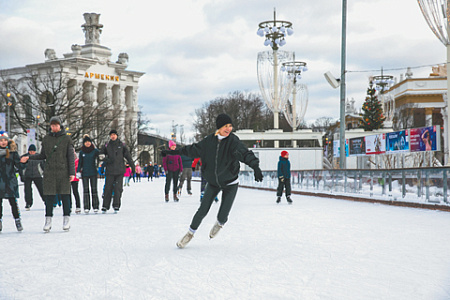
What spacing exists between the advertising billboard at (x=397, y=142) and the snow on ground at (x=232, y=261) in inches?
710

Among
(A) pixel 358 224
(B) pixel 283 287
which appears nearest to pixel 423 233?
(A) pixel 358 224

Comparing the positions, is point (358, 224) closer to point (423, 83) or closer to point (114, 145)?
point (114, 145)

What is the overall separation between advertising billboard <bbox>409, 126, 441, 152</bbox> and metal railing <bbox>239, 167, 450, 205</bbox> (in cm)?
683

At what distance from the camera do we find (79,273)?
499 centimetres

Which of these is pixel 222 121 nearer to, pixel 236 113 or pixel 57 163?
pixel 57 163

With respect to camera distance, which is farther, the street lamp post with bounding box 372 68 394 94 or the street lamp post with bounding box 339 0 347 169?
the street lamp post with bounding box 372 68 394 94

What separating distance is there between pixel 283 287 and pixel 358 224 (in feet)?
17.4

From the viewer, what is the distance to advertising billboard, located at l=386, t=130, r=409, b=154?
26.9 meters

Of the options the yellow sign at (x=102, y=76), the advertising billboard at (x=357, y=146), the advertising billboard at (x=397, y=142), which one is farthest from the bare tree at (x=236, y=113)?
the advertising billboard at (x=397, y=142)

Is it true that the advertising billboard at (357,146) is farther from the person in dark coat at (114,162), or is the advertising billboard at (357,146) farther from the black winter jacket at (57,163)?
the black winter jacket at (57,163)

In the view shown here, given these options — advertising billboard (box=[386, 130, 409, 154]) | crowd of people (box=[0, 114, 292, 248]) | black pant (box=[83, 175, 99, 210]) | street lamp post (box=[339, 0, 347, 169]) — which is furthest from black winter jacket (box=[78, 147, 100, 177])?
advertising billboard (box=[386, 130, 409, 154])

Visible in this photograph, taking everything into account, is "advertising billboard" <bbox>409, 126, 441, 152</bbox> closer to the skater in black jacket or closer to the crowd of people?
the crowd of people

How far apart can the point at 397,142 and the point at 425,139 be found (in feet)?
9.57

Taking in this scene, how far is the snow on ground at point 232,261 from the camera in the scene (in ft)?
14.1
